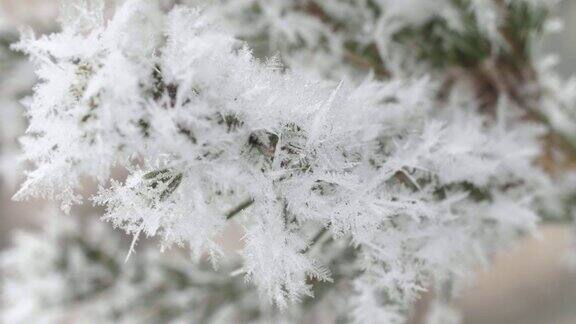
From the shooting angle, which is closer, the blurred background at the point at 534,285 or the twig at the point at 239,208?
the twig at the point at 239,208

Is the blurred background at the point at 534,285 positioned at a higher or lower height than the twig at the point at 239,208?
lower

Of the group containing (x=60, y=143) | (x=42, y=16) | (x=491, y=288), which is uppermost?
(x=42, y=16)

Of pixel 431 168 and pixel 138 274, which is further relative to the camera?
pixel 138 274

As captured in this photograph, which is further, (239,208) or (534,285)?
(534,285)

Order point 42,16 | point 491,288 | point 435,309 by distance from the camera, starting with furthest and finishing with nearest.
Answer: point 491,288
point 42,16
point 435,309

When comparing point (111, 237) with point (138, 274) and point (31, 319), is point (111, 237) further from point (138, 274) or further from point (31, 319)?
point (31, 319)

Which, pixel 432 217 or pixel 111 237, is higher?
pixel 432 217

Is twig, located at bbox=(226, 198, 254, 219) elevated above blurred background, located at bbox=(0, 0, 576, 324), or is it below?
above

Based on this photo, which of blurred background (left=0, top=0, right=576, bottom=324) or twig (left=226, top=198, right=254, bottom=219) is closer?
twig (left=226, top=198, right=254, bottom=219)

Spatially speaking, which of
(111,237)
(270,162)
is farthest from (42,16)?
(270,162)

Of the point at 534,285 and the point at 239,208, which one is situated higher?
the point at 239,208

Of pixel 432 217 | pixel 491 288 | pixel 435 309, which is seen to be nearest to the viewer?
pixel 432 217
